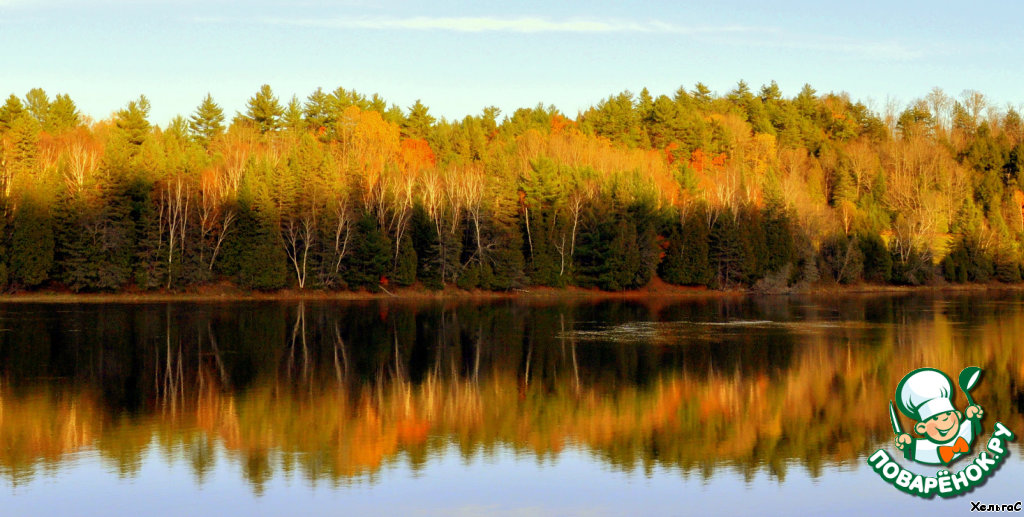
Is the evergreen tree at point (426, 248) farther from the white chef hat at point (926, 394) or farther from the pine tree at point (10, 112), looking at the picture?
the white chef hat at point (926, 394)

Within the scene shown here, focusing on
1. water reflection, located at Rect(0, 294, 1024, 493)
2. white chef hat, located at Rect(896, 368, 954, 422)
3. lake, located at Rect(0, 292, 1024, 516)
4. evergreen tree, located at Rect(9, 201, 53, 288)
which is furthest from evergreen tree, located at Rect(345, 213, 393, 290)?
→ white chef hat, located at Rect(896, 368, 954, 422)

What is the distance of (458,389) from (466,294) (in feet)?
160

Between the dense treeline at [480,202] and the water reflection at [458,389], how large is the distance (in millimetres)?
18827

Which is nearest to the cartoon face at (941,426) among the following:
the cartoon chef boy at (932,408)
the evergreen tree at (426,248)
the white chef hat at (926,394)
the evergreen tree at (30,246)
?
the cartoon chef boy at (932,408)

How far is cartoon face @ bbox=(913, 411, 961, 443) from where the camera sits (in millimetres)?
14177

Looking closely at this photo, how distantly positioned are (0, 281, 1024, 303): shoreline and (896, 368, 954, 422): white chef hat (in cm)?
5882

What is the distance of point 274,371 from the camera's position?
30.9m

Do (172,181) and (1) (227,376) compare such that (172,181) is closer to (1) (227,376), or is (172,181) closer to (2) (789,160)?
(1) (227,376)

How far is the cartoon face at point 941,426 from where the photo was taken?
14.2 m

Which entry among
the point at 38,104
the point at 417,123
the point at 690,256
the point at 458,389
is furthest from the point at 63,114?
the point at 458,389

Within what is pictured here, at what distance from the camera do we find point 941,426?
14.5 metres

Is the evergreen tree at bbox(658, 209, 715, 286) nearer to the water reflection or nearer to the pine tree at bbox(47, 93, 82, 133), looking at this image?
the water reflection

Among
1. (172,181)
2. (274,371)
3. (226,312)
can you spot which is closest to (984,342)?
(274,371)

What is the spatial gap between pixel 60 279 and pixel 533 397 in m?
51.8
